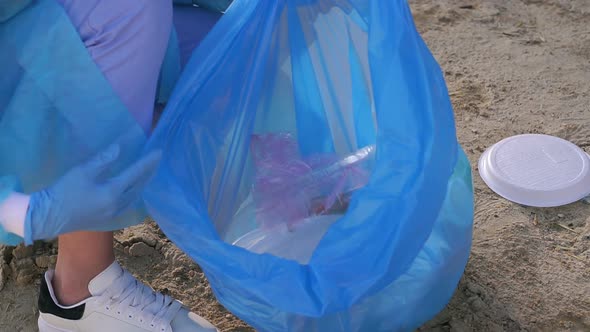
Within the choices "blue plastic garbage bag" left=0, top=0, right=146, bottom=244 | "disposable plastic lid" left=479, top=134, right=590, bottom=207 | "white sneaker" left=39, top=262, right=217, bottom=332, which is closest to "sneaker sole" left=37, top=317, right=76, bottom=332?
"white sneaker" left=39, top=262, right=217, bottom=332

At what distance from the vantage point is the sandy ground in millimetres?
1246

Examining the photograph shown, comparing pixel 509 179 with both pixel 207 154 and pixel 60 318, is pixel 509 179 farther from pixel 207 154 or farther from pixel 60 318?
pixel 60 318

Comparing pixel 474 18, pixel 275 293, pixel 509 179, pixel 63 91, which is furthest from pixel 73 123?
pixel 474 18

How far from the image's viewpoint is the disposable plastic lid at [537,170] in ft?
4.61

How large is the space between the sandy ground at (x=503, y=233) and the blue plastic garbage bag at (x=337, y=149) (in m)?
0.14

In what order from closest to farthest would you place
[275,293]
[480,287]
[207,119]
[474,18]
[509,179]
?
1. [275,293]
2. [207,119]
3. [480,287]
4. [509,179]
5. [474,18]

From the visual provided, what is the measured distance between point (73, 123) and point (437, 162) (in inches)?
18.1

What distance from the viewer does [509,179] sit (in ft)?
4.71

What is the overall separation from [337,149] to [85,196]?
0.55m

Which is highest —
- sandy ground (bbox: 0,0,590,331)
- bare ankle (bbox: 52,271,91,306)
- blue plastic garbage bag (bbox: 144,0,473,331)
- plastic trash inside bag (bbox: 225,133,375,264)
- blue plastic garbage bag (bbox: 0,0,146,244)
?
blue plastic garbage bag (bbox: 0,0,146,244)

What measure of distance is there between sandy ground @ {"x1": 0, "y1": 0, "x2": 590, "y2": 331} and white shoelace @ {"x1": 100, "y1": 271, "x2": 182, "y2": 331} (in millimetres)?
96

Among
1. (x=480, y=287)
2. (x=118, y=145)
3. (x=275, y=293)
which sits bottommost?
(x=480, y=287)

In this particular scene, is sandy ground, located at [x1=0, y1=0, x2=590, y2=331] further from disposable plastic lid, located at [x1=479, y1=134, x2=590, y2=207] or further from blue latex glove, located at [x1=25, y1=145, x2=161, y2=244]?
blue latex glove, located at [x1=25, y1=145, x2=161, y2=244]

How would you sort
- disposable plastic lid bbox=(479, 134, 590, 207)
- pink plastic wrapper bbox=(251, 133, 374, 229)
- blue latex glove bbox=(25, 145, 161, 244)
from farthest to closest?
disposable plastic lid bbox=(479, 134, 590, 207) → pink plastic wrapper bbox=(251, 133, 374, 229) → blue latex glove bbox=(25, 145, 161, 244)
